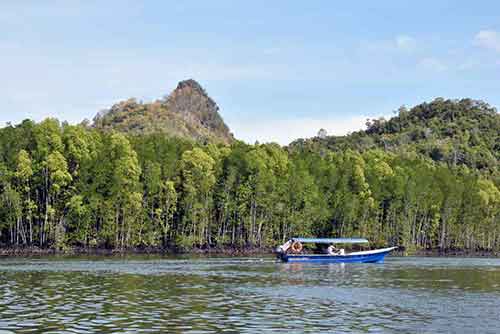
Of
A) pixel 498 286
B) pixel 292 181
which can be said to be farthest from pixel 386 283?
pixel 292 181

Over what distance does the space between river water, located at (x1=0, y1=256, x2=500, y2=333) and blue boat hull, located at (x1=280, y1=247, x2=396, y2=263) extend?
996 inches

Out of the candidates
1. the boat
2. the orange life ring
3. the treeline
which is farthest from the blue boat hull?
the treeline

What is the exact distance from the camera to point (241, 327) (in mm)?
31812

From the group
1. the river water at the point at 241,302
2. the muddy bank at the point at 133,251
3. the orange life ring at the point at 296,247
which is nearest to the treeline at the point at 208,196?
the muddy bank at the point at 133,251

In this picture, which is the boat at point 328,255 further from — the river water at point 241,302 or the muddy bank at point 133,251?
the river water at point 241,302

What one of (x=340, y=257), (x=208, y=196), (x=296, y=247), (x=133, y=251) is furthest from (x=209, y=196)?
(x=340, y=257)

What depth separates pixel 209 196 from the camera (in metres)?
124

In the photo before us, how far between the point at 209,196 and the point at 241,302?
82479mm

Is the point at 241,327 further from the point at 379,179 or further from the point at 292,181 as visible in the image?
the point at 379,179

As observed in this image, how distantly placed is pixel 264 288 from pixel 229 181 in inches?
2891

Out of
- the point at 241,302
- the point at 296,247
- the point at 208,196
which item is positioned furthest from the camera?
the point at 208,196

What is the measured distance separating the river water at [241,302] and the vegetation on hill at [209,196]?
45814 millimetres

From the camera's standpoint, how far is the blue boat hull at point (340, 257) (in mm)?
91312

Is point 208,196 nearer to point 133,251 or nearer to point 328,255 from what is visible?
point 133,251
